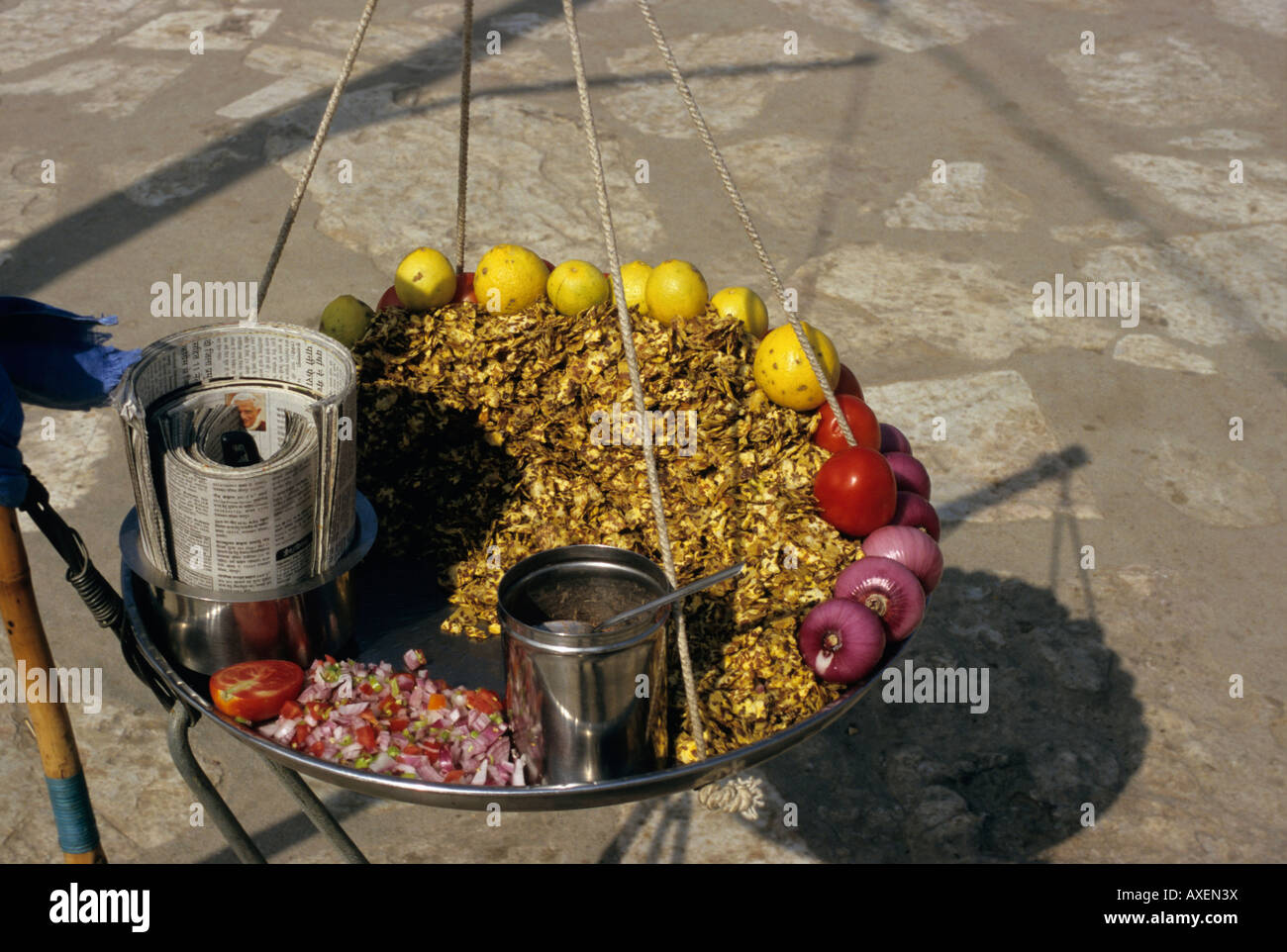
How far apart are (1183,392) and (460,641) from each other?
3.89m

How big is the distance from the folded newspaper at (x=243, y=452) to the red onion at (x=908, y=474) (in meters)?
1.14

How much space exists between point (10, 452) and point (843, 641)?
1.42m

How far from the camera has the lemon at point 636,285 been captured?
2754mm

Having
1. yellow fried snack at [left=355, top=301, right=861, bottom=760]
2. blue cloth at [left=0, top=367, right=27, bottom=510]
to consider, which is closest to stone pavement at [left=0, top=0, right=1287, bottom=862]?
yellow fried snack at [left=355, top=301, right=861, bottom=760]

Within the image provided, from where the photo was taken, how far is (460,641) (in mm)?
2445

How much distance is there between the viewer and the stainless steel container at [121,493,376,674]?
7.07ft

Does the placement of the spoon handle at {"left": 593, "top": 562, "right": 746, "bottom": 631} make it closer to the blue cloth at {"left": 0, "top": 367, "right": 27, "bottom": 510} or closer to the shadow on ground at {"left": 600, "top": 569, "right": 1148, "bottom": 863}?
the blue cloth at {"left": 0, "top": 367, "right": 27, "bottom": 510}
